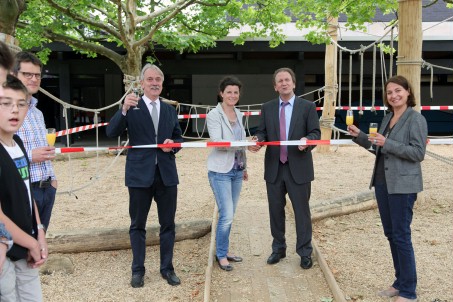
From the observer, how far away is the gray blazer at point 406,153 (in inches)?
122

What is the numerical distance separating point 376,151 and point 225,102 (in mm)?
1404

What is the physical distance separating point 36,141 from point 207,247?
220 centimetres

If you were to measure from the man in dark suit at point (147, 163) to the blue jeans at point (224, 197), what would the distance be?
1.35 feet

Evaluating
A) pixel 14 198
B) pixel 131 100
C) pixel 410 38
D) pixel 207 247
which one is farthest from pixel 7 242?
pixel 410 38

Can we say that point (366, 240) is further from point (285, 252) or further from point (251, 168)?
point (251, 168)

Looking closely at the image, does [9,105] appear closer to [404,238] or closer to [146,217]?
[146,217]

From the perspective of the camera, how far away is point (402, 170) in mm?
3137

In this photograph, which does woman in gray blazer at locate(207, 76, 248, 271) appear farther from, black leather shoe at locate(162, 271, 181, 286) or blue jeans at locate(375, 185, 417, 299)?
blue jeans at locate(375, 185, 417, 299)

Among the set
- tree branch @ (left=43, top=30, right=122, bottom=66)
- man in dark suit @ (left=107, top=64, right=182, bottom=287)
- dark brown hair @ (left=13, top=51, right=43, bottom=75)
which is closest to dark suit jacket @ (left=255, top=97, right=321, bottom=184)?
man in dark suit @ (left=107, top=64, right=182, bottom=287)

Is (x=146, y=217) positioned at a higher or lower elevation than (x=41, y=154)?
lower

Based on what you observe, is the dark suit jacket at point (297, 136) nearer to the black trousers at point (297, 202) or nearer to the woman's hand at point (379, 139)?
the black trousers at point (297, 202)

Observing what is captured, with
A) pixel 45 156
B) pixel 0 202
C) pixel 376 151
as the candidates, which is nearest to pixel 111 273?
pixel 45 156

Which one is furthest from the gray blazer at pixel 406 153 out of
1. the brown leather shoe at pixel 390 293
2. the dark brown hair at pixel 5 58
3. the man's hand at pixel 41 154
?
the dark brown hair at pixel 5 58

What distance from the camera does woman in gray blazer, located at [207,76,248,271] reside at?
3.90 meters
